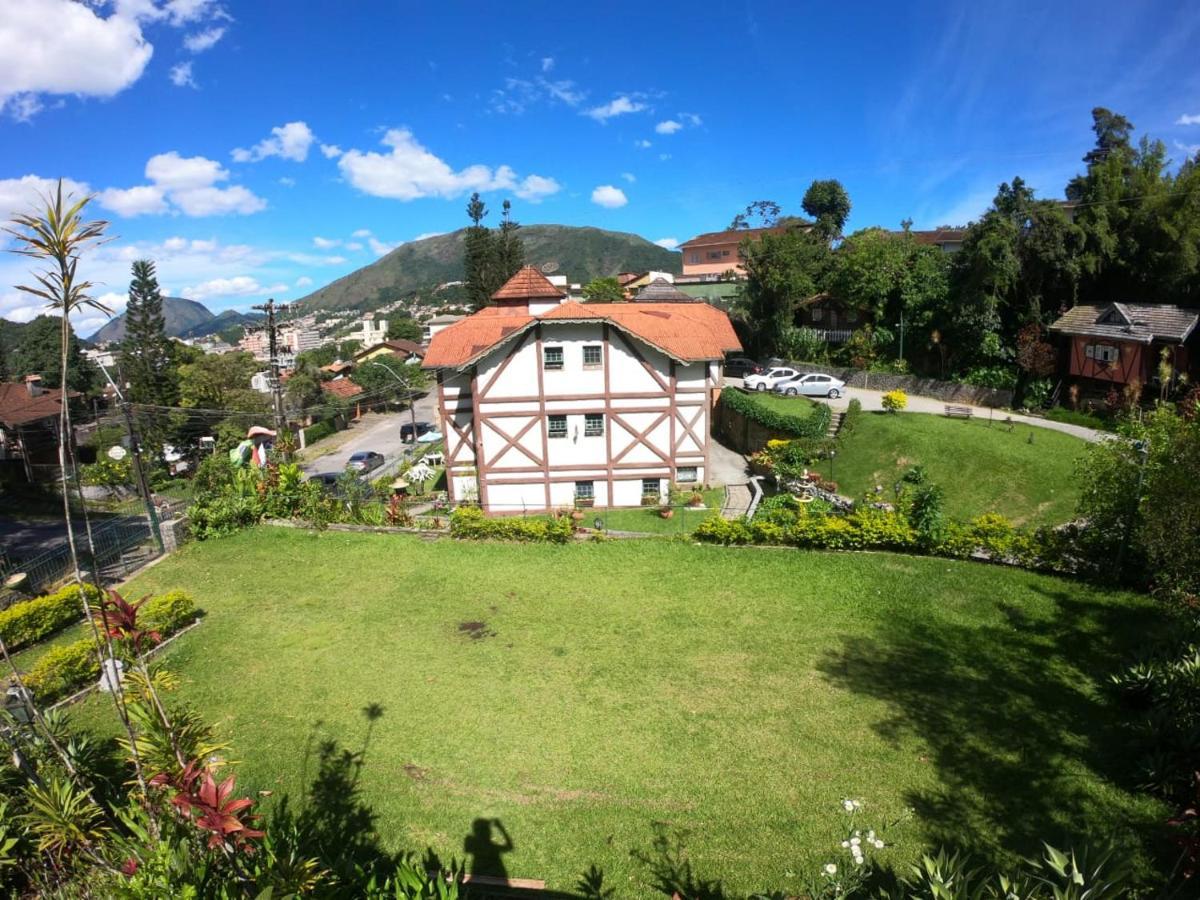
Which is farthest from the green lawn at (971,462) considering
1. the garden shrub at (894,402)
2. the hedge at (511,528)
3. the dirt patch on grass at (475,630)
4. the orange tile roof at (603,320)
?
the dirt patch on grass at (475,630)

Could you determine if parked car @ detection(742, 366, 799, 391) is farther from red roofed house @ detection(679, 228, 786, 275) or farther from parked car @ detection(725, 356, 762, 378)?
red roofed house @ detection(679, 228, 786, 275)

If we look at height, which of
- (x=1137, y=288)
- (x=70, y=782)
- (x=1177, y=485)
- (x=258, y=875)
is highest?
(x=1137, y=288)

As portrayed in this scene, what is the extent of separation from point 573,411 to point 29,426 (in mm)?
42673

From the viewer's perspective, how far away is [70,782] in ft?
21.0

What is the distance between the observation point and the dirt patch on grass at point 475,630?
14727mm

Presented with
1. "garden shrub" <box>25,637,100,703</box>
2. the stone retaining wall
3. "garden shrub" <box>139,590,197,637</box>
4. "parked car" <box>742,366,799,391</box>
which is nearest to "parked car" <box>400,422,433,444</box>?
"parked car" <box>742,366,799,391</box>

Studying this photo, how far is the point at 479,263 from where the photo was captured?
230ft

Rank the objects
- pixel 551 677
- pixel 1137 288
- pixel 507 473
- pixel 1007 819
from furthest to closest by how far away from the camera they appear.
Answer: pixel 1137 288, pixel 507 473, pixel 551 677, pixel 1007 819

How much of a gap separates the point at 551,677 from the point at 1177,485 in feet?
41.3

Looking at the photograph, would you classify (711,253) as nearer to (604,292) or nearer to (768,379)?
(604,292)

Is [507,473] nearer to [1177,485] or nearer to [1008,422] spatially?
[1177,485]

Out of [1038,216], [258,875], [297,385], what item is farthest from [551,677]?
[297,385]

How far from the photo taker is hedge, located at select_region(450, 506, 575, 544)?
20.6 meters

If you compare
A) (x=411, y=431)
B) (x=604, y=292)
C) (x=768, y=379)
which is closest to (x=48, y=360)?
(x=411, y=431)
